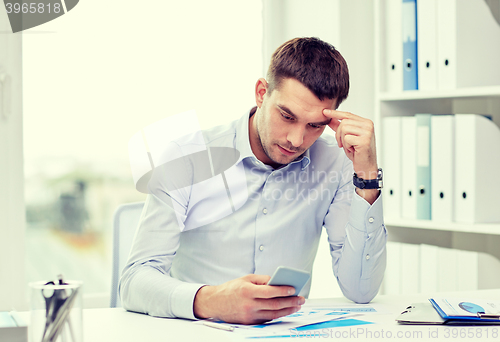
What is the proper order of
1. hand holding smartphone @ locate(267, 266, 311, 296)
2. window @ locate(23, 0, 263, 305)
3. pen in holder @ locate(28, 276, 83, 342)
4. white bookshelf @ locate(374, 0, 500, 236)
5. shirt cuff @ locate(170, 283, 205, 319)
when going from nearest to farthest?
pen in holder @ locate(28, 276, 83, 342) → hand holding smartphone @ locate(267, 266, 311, 296) → shirt cuff @ locate(170, 283, 205, 319) → white bookshelf @ locate(374, 0, 500, 236) → window @ locate(23, 0, 263, 305)

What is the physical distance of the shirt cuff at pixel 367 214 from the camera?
1.26 metres

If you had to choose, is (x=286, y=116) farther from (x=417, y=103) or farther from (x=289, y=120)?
(x=417, y=103)

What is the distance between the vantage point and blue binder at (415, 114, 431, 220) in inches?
75.3

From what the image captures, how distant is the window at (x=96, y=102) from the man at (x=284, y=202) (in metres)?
0.84

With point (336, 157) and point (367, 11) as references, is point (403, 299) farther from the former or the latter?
point (367, 11)

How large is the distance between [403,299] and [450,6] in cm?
111

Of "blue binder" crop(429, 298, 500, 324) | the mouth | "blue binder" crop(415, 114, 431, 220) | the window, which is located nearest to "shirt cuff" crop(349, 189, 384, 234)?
the mouth

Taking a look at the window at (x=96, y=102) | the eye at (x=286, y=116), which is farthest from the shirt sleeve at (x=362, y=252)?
the window at (x=96, y=102)

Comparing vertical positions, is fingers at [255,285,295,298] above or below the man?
below

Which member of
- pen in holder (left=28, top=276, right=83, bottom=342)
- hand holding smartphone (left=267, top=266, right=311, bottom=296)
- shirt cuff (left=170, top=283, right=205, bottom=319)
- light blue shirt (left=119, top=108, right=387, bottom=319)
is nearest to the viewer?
pen in holder (left=28, top=276, right=83, bottom=342)

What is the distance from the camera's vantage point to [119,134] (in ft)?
7.13

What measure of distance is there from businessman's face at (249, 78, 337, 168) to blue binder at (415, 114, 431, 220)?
71 cm

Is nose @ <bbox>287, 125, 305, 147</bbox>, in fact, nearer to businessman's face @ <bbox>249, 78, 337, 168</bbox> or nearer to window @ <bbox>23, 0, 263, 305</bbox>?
businessman's face @ <bbox>249, 78, 337, 168</bbox>

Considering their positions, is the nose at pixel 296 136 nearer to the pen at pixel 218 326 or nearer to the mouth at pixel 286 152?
the mouth at pixel 286 152
